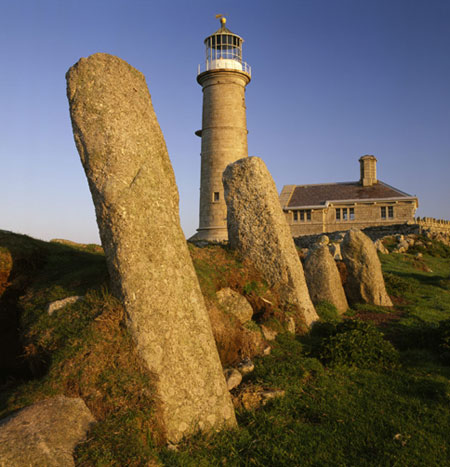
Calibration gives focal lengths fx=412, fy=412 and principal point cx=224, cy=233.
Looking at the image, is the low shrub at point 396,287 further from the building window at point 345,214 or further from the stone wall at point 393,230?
the building window at point 345,214

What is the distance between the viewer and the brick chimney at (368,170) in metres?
46.6

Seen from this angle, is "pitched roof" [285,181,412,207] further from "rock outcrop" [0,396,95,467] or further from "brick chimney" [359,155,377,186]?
"rock outcrop" [0,396,95,467]

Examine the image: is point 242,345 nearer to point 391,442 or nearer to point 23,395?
point 391,442

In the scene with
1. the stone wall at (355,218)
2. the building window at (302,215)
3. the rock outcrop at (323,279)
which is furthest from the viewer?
the building window at (302,215)

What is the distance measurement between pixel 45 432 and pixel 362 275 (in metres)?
11.6

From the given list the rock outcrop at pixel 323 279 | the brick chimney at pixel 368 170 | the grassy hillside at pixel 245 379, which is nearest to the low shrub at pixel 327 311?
the rock outcrop at pixel 323 279

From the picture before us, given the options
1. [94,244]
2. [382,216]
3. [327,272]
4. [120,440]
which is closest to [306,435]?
[120,440]

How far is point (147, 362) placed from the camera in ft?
18.8

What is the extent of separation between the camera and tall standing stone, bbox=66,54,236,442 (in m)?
5.82

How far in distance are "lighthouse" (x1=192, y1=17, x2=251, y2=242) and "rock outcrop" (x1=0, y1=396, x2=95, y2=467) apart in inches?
1152

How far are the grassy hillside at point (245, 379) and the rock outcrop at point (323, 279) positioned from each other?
2301mm

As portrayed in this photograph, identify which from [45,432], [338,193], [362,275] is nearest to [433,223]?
[338,193]

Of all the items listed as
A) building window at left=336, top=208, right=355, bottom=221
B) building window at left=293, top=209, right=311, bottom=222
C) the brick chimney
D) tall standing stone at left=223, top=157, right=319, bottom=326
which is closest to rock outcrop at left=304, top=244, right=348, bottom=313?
tall standing stone at left=223, top=157, right=319, bottom=326

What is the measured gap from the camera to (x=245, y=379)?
7449 mm
